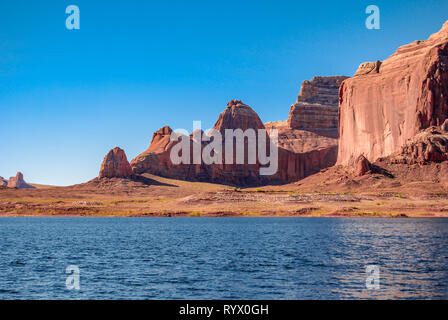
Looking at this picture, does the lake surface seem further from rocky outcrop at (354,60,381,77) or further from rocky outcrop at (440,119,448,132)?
rocky outcrop at (354,60,381,77)

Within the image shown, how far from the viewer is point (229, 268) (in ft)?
135

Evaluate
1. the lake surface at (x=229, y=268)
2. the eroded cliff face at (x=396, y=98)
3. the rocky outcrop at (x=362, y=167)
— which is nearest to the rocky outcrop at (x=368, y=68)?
the eroded cliff face at (x=396, y=98)

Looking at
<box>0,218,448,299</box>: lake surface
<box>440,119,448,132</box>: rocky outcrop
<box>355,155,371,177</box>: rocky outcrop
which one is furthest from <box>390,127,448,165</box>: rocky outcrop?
<box>0,218,448,299</box>: lake surface

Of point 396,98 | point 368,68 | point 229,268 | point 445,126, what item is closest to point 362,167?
point 445,126

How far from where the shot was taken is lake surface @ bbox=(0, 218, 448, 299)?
31250 mm

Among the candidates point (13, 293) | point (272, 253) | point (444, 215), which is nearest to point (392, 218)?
point (444, 215)

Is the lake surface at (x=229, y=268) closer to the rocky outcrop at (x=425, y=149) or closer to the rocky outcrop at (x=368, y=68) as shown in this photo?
the rocky outcrop at (x=425, y=149)

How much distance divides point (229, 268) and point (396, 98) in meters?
146

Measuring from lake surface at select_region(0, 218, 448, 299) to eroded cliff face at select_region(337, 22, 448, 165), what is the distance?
102 meters

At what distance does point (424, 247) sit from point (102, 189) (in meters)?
150

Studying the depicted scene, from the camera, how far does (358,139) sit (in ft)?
617

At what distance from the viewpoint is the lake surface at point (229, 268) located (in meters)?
31.2
